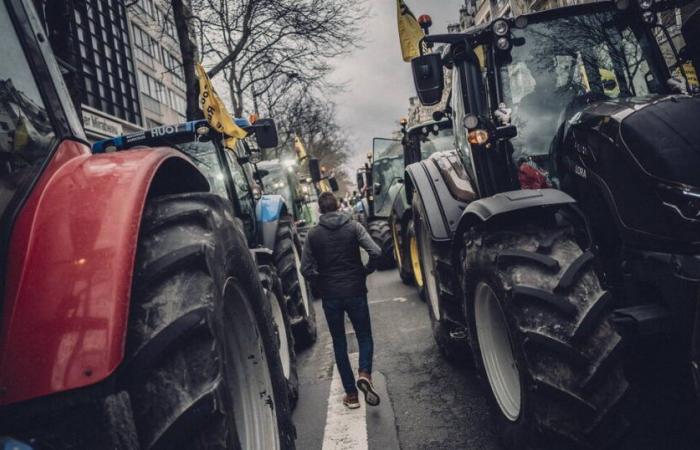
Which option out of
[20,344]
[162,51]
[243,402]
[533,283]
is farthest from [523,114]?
[162,51]

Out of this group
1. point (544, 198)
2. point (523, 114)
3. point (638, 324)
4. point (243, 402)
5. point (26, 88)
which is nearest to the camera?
point (26, 88)

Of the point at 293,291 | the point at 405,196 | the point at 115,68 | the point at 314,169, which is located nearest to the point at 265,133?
the point at 293,291

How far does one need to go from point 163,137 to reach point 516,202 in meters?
3.70

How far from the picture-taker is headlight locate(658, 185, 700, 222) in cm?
220

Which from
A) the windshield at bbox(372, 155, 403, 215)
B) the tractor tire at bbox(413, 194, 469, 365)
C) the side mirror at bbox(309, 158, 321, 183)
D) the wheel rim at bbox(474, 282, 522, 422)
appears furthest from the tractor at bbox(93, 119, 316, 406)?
the side mirror at bbox(309, 158, 321, 183)

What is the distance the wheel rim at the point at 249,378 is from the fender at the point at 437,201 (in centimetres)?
237

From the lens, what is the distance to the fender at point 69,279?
1316 millimetres

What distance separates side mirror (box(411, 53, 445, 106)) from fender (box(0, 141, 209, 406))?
2.26m

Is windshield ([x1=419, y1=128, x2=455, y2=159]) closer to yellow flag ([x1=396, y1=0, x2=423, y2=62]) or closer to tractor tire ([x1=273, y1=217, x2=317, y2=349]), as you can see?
tractor tire ([x1=273, y1=217, x2=317, y2=349])

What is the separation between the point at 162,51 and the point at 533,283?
39.0 meters

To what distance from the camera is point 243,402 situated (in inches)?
85.0

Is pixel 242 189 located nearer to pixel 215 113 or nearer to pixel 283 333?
pixel 215 113

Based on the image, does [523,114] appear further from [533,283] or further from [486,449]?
[486,449]

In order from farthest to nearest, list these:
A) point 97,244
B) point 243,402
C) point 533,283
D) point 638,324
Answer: point 533,283 < point 638,324 < point 243,402 < point 97,244
